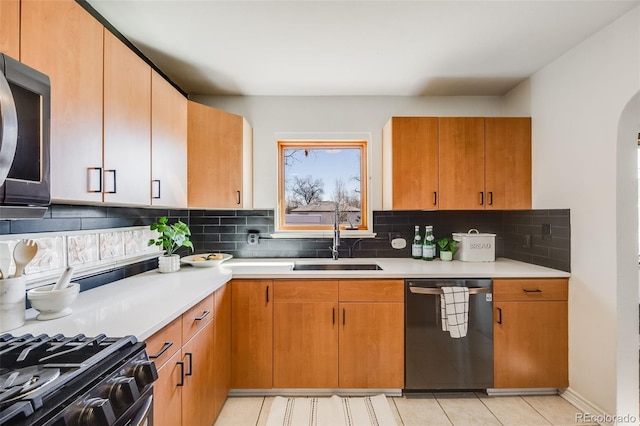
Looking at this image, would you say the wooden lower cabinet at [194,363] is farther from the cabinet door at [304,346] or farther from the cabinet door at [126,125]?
the cabinet door at [126,125]

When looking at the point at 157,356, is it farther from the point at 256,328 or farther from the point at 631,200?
the point at 631,200

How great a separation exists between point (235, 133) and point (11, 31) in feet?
4.89

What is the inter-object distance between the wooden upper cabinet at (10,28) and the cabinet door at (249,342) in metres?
1.60

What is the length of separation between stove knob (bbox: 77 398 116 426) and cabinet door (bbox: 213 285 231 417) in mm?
1064

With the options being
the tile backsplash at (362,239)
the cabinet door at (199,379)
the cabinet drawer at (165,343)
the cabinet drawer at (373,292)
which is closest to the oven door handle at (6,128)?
the cabinet drawer at (165,343)

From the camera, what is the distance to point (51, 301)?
1.19 m

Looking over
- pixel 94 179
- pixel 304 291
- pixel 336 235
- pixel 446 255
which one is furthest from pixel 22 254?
pixel 446 255

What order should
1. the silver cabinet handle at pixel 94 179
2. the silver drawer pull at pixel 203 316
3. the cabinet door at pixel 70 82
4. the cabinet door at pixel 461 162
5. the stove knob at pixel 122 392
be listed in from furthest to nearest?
the cabinet door at pixel 461 162, the silver drawer pull at pixel 203 316, the silver cabinet handle at pixel 94 179, the cabinet door at pixel 70 82, the stove knob at pixel 122 392

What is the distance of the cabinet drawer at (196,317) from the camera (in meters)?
1.45

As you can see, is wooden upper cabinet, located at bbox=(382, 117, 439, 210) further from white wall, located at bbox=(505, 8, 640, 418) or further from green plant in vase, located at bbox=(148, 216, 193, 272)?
green plant in vase, located at bbox=(148, 216, 193, 272)

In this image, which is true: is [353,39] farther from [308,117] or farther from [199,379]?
[199,379]

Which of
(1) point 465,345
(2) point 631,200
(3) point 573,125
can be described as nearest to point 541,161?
(3) point 573,125

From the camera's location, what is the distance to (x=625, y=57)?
1.72 metres

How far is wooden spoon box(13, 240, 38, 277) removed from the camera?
1155 mm
